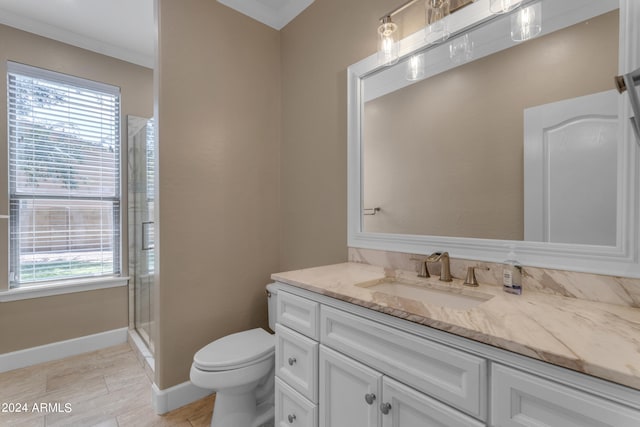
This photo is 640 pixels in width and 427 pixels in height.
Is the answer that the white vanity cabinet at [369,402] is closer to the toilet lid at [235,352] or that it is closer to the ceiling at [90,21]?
the toilet lid at [235,352]

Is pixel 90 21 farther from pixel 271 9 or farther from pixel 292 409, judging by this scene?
pixel 292 409

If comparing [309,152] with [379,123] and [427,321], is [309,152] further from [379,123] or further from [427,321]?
[427,321]

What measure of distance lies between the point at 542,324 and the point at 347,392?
64 cm

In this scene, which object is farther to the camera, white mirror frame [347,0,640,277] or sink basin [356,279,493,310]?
sink basin [356,279,493,310]

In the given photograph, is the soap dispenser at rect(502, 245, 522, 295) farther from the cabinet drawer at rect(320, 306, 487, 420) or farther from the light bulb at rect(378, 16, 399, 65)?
the light bulb at rect(378, 16, 399, 65)

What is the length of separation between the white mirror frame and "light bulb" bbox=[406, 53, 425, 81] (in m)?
0.03

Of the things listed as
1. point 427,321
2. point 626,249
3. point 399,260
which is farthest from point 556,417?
point 399,260

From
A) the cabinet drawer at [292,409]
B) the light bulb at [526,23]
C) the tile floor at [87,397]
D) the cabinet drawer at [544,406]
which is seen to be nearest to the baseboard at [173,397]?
the tile floor at [87,397]

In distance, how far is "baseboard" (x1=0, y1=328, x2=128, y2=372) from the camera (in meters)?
2.19

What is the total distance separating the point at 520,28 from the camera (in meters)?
1.09

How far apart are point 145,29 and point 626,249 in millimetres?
3277

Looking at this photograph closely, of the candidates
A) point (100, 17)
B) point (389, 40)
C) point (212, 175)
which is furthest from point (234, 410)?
point (100, 17)

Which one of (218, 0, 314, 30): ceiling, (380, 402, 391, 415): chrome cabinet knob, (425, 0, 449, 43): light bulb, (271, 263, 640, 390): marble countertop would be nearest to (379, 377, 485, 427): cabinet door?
(380, 402, 391, 415): chrome cabinet knob

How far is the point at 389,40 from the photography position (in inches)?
57.1
